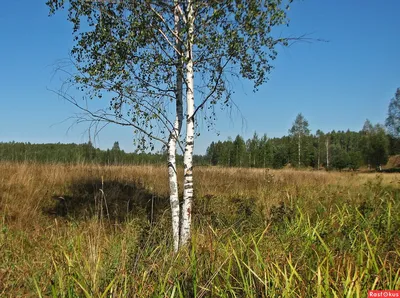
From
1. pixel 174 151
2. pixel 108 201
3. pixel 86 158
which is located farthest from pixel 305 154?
pixel 174 151

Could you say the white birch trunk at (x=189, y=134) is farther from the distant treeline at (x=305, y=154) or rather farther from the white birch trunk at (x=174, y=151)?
the distant treeline at (x=305, y=154)

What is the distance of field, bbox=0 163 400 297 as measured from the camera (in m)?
2.88

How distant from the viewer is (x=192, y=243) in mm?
3424

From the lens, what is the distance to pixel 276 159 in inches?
3201

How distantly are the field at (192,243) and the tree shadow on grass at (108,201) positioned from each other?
39 mm

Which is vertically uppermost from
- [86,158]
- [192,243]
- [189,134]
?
[189,134]

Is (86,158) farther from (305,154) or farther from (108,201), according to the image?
(305,154)

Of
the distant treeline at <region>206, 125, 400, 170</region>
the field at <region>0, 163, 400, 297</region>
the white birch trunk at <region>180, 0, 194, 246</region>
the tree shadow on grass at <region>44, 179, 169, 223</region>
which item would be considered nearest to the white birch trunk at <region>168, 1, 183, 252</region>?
the white birch trunk at <region>180, 0, 194, 246</region>

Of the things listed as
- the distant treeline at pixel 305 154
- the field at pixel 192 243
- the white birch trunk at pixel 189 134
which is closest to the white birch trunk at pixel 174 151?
the white birch trunk at pixel 189 134

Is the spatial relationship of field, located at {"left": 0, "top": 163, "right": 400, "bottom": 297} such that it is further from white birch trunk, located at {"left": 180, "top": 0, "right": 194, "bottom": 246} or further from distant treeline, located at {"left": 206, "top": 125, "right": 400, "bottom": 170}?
distant treeline, located at {"left": 206, "top": 125, "right": 400, "bottom": 170}

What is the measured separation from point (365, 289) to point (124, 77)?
4.54 m

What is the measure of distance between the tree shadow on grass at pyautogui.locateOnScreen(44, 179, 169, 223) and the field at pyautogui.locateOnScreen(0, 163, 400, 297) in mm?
39

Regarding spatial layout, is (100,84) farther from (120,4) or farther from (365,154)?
(365,154)

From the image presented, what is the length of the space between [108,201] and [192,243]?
5971 millimetres
